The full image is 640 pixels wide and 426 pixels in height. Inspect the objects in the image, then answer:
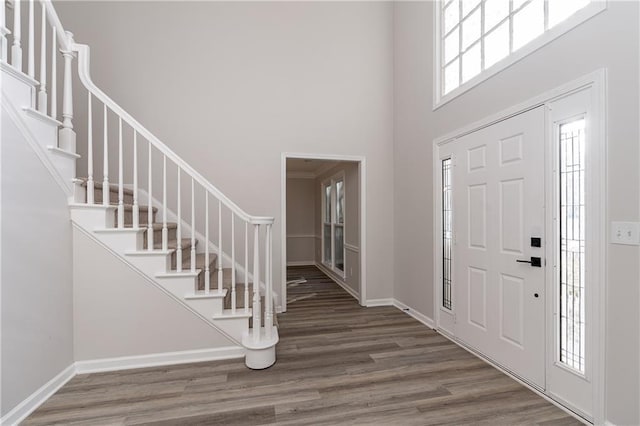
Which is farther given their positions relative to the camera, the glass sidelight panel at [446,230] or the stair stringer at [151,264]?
the glass sidelight panel at [446,230]

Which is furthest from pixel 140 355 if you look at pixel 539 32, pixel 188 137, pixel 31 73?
pixel 539 32

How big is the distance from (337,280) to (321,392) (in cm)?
330

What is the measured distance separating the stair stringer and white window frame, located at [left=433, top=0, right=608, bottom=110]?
300cm

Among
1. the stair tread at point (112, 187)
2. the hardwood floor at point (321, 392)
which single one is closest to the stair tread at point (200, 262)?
the hardwood floor at point (321, 392)

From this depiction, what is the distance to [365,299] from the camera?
12.8 feet

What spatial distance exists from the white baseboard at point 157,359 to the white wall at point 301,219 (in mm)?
4738

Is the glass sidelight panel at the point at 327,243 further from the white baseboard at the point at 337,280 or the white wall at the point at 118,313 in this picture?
the white wall at the point at 118,313

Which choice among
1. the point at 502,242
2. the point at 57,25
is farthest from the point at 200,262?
the point at 502,242

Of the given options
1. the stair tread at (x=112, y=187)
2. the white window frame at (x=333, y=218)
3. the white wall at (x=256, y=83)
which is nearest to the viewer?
the stair tread at (x=112, y=187)

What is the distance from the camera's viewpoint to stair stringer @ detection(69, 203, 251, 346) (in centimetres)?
219

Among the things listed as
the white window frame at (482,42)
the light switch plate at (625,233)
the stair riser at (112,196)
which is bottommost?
the light switch plate at (625,233)

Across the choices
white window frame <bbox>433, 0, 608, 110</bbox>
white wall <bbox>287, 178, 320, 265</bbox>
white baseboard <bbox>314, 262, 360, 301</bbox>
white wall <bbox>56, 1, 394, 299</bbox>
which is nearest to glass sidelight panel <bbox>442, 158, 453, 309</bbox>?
white window frame <bbox>433, 0, 608, 110</bbox>

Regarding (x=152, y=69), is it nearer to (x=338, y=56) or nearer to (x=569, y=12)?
(x=338, y=56)

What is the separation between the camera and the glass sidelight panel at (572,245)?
5.80 feet
